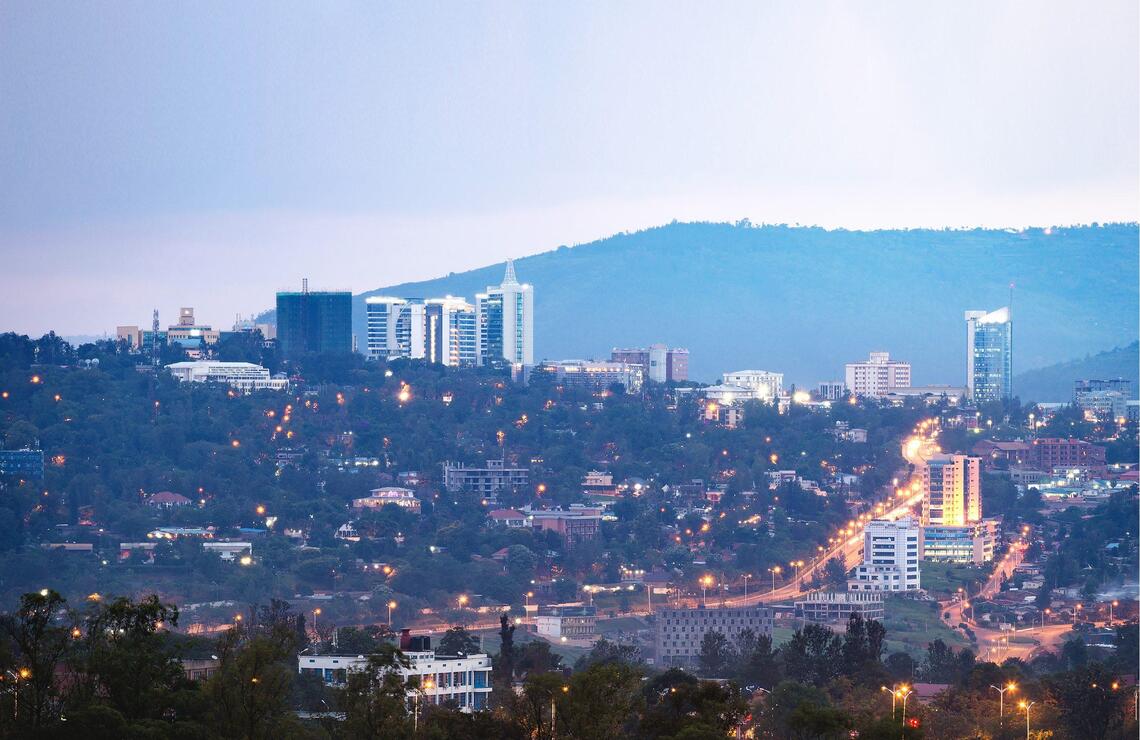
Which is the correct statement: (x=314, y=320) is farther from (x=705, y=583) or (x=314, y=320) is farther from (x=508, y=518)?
(x=705, y=583)

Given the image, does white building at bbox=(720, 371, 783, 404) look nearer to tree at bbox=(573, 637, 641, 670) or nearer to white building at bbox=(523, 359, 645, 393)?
white building at bbox=(523, 359, 645, 393)

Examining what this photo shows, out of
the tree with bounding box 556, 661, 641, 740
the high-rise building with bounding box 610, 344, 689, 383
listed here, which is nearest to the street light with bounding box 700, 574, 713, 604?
the tree with bounding box 556, 661, 641, 740

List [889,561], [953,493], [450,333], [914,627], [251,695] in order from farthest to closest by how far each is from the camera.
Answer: [450,333], [953,493], [889,561], [914,627], [251,695]

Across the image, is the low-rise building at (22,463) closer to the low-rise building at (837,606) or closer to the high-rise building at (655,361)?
the low-rise building at (837,606)

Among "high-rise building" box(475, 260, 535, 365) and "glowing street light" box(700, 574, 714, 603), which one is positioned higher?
"high-rise building" box(475, 260, 535, 365)

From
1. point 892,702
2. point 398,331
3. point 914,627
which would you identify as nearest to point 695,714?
point 892,702

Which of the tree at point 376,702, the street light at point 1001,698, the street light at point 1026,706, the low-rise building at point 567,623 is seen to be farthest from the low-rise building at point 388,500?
the tree at point 376,702
